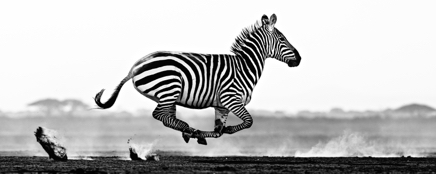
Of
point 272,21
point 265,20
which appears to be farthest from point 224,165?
point 272,21

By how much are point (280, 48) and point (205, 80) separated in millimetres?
4697

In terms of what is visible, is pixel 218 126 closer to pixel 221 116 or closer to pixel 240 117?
pixel 221 116

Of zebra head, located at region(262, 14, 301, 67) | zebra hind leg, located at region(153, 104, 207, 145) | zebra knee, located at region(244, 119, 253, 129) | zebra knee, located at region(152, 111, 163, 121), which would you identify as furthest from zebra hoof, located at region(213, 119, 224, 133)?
zebra head, located at region(262, 14, 301, 67)

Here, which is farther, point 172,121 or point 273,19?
point 273,19

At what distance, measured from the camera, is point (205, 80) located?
142 feet

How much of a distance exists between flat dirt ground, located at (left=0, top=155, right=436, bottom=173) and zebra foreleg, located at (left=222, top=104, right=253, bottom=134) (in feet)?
4.78

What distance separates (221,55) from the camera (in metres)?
44.1

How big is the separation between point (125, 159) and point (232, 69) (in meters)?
6.75

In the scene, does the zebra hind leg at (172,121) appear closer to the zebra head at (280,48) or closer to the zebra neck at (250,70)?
the zebra neck at (250,70)

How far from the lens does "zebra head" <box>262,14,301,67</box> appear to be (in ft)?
149

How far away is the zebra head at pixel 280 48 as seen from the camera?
1784 inches

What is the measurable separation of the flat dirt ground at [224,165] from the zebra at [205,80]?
6.93 ft

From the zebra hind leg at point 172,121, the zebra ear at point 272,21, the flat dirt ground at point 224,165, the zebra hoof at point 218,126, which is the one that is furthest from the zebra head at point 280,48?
the zebra hind leg at point 172,121

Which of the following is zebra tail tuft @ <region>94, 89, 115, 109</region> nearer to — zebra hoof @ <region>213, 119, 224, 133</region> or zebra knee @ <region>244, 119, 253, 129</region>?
zebra hoof @ <region>213, 119, 224, 133</region>
